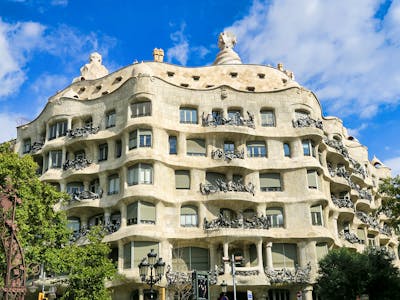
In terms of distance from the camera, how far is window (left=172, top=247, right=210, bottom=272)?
4131cm

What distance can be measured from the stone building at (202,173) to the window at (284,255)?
3.2 inches

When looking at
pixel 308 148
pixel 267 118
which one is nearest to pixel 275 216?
pixel 308 148

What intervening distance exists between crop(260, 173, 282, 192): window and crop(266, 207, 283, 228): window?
1.72 meters

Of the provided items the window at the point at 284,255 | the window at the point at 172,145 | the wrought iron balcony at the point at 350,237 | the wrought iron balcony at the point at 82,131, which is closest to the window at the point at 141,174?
the window at the point at 172,145

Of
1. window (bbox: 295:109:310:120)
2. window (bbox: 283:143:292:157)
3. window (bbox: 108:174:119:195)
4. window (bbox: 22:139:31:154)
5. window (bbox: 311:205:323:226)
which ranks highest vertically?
window (bbox: 295:109:310:120)

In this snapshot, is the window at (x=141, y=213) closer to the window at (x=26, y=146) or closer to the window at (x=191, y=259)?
the window at (x=191, y=259)

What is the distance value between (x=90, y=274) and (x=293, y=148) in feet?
67.8

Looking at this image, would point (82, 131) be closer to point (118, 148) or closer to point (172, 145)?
point (118, 148)

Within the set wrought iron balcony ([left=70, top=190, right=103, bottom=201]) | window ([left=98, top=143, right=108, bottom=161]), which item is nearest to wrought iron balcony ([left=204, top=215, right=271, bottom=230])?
wrought iron balcony ([left=70, top=190, right=103, bottom=201])

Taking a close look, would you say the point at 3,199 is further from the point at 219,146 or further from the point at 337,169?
the point at 337,169

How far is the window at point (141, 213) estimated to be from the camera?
132 ft

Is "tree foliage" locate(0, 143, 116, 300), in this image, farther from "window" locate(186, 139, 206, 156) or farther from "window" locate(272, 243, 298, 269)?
"window" locate(272, 243, 298, 269)

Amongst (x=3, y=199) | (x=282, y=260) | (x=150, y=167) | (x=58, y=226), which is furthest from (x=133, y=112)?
(x=3, y=199)

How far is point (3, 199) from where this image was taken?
19.6 meters
